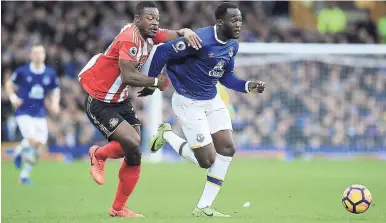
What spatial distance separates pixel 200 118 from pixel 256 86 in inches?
30.3

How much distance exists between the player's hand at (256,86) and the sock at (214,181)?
88cm

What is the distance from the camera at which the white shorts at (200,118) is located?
10.6 metres

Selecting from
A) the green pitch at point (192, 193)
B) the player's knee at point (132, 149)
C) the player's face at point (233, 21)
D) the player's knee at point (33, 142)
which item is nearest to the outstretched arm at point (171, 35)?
the player's face at point (233, 21)

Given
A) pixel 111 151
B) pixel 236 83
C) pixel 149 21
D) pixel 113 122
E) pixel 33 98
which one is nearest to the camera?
pixel 149 21

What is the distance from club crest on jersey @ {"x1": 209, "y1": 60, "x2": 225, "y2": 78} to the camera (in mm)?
10664

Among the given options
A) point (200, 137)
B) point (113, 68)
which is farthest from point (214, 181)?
→ point (113, 68)

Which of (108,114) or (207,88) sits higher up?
(207,88)

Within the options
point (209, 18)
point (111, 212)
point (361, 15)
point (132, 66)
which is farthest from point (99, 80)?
point (361, 15)

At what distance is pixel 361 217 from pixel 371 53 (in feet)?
43.8

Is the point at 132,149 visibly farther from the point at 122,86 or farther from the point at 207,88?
the point at 207,88

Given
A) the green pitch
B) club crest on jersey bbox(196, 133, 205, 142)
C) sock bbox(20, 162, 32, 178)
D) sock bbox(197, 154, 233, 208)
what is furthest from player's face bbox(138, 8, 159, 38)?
sock bbox(20, 162, 32, 178)

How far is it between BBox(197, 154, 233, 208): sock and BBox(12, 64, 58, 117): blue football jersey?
22.7 feet

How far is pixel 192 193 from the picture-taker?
14.3 meters

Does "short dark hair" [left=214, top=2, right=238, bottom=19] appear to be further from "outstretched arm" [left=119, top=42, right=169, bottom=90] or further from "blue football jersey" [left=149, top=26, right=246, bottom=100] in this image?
"outstretched arm" [left=119, top=42, right=169, bottom=90]
